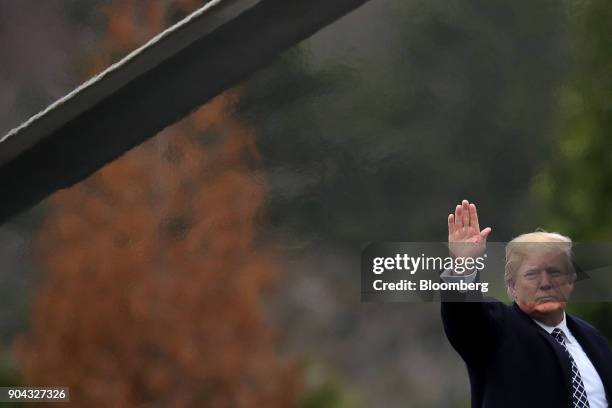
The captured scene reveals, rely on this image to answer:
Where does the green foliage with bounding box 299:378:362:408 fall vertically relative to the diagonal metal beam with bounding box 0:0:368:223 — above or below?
above

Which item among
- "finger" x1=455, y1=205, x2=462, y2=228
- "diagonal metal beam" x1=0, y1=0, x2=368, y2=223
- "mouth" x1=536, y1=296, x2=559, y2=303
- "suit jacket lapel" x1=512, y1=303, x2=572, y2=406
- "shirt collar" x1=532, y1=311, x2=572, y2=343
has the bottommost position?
"diagonal metal beam" x1=0, y1=0, x2=368, y2=223

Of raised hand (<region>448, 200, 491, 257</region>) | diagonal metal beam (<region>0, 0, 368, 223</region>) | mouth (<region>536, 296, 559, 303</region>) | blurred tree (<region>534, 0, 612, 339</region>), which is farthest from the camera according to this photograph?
blurred tree (<region>534, 0, 612, 339</region>)

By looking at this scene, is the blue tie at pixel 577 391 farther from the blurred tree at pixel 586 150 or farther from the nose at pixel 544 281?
the blurred tree at pixel 586 150

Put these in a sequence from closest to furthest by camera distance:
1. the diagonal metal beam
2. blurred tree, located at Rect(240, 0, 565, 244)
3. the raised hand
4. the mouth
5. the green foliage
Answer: the diagonal metal beam
the raised hand
the mouth
blurred tree, located at Rect(240, 0, 565, 244)
the green foliage

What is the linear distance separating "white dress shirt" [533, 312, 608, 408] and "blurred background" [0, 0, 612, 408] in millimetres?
871

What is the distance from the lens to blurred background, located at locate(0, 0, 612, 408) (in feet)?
7.19

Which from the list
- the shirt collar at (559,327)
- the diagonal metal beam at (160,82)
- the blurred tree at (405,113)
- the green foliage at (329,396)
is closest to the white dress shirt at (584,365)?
the shirt collar at (559,327)

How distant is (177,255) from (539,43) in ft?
3.63

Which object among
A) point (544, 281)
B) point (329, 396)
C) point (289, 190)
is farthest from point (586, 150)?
point (544, 281)

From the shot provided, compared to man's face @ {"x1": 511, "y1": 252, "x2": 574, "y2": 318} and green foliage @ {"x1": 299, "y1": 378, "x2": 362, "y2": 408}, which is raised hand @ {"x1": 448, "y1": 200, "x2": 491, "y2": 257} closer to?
man's face @ {"x1": 511, "y1": 252, "x2": 574, "y2": 318}

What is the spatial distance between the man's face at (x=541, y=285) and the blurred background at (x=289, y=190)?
0.83m

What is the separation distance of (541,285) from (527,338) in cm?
10

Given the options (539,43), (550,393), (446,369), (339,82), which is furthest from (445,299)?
(446,369)

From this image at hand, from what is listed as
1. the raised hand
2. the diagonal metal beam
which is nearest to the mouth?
the raised hand
